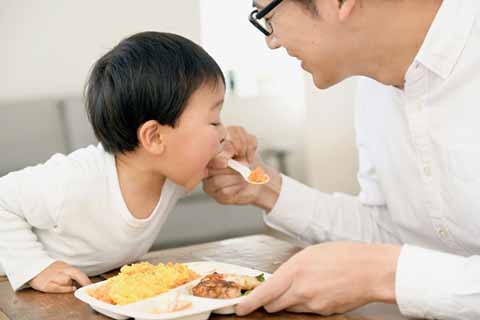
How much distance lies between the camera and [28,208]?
4.14 ft

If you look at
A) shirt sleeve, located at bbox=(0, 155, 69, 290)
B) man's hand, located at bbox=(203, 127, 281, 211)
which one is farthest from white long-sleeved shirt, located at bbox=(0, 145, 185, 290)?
man's hand, located at bbox=(203, 127, 281, 211)

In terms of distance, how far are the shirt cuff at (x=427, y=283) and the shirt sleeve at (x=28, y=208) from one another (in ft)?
2.12

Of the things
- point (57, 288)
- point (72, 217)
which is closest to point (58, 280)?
point (57, 288)

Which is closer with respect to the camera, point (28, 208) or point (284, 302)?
→ point (284, 302)

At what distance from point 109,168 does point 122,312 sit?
0.50 meters

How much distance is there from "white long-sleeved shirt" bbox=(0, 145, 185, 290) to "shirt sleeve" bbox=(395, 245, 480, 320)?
609mm

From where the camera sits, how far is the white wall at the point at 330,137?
4.05m

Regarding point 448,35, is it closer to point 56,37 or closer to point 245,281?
point 245,281

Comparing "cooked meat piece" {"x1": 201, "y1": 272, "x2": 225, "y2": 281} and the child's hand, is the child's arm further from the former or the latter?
"cooked meat piece" {"x1": 201, "y1": 272, "x2": 225, "y2": 281}

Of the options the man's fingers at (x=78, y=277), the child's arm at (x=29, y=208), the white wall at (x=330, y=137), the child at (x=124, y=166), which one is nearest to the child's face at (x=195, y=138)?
the child at (x=124, y=166)

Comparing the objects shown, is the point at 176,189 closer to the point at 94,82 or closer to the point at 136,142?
the point at 136,142

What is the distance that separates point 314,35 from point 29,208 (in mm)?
635

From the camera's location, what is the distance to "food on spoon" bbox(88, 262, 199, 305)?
962 millimetres

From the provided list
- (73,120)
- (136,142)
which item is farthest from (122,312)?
(73,120)
